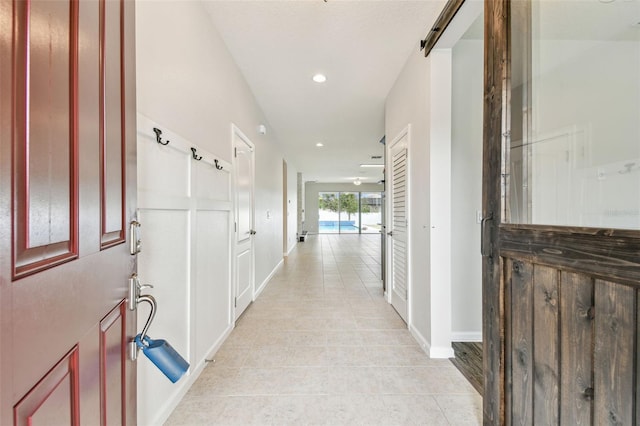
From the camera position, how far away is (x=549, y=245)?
963 mm

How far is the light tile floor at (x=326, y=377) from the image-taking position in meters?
1.56

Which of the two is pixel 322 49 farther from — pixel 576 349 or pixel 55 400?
pixel 55 400

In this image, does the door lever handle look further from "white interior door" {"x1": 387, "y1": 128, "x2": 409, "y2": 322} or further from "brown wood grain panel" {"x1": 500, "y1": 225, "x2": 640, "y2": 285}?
"white interior door" {"x1": 387, "y1": 128, "x2": 409, "y2": 322}

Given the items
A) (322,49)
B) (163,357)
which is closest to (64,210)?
(163,357)

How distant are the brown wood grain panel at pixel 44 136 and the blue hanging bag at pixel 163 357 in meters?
0.42

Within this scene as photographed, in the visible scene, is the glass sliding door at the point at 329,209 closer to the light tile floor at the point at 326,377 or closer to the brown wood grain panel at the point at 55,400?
the light tile floor at the point at 326,377

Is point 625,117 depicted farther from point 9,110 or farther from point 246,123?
point 246,123

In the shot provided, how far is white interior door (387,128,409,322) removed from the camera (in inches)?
109

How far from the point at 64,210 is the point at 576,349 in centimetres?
142

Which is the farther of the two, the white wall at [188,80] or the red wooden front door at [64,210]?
the white wall at [188,80]

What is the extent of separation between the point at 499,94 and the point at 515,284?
82 cm

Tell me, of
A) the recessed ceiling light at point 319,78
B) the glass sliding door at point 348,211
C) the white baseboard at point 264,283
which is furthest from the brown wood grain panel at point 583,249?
the glass sliding door at point 348,211

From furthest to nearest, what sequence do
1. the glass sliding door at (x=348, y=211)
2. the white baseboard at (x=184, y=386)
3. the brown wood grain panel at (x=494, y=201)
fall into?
the glass sliding door at (x=348, y=211) < the white baseboard at (x=184, y=386) < the brown wood grain panel at (x=494, y=201)

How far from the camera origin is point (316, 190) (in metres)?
14.0
